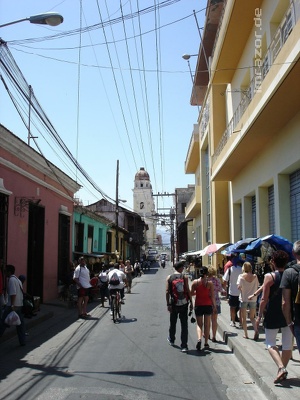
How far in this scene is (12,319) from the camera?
8.38 metres

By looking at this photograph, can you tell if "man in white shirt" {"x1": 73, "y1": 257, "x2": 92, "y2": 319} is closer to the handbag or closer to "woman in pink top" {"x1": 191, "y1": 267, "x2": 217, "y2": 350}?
the handbag

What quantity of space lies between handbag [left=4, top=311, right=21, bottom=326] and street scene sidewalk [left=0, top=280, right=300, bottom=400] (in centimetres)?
118

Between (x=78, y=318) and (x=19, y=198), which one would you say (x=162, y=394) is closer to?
(x=78, y=318)

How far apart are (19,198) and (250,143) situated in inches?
287

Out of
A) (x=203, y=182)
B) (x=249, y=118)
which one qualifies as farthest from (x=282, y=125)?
(x=203, y=182)

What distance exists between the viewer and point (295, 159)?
10562 millimetres

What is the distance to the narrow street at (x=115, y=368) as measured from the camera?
5773 millimetres

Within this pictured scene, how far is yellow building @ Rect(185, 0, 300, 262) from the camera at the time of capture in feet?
31.8

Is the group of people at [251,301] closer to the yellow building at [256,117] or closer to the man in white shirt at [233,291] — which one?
the man in white shirt at [233,291]

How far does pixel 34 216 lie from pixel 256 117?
9373 mm

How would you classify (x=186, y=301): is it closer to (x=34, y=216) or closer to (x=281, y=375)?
(x=281, y=375)

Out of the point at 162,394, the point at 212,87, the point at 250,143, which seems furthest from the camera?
the point at 212,87

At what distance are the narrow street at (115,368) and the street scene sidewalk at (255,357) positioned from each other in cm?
16

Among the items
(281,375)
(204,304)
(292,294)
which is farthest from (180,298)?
(292,294)
